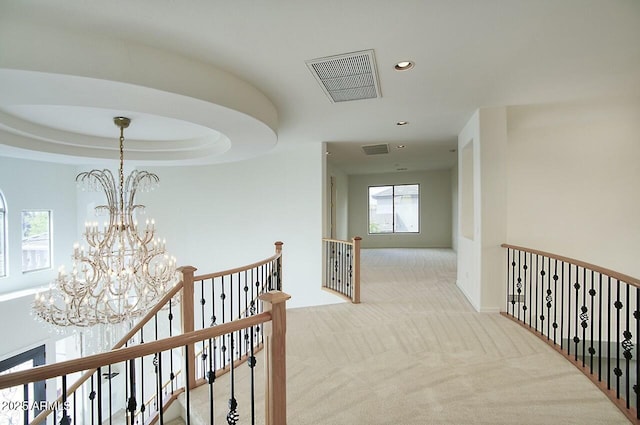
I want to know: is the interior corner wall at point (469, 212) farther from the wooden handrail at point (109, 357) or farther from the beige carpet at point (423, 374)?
the wooden handrail at point (109, 357)

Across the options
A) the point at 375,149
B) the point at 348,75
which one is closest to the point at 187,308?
the point at 348,75

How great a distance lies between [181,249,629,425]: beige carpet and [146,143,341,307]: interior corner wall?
1939mm

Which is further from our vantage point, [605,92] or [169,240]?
[169,240]

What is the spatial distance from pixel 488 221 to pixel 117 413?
8712mm

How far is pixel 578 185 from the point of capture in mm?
4797

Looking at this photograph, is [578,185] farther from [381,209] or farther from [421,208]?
[381,209]

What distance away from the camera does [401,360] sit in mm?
3152

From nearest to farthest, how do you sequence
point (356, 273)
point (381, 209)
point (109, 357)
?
point (109, 357), point (356, 273), point (381, 209)

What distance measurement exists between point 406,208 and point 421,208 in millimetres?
552

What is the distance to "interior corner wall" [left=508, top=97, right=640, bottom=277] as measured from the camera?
4.68 m

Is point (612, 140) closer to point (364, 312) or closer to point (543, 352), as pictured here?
point (543, 352)

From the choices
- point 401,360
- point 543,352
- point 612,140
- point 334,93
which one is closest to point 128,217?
point 334,93

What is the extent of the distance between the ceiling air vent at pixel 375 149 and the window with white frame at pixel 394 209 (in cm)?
464

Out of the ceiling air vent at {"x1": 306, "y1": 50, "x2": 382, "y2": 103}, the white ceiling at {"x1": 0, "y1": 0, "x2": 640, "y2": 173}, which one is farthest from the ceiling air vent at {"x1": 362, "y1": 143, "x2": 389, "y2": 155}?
the ceiling air vent at {"x1": 306, "y1": 50, "x2": 382, "y2": 103}
